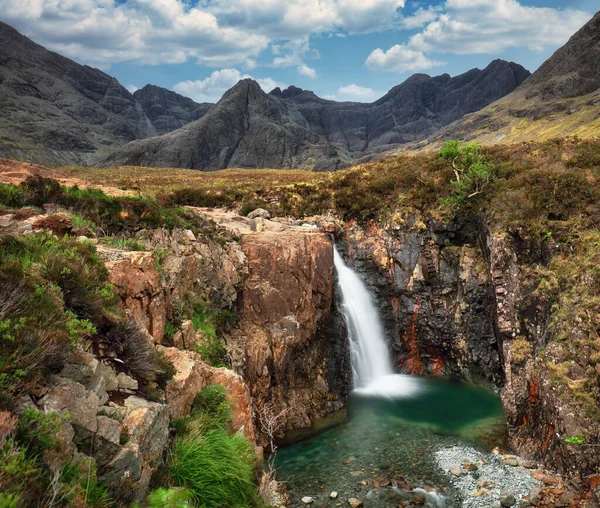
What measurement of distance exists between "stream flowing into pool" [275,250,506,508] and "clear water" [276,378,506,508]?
0.04 meters

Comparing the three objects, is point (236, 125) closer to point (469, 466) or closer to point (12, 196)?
point (12, 196)

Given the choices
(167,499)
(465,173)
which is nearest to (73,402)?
(167,499)

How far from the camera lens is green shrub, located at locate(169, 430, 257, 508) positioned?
6.14 meters

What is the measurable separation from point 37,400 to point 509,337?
2456 cm

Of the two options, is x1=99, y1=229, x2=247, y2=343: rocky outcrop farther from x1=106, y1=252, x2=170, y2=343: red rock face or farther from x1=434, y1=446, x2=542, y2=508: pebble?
x1=434, y1=446, x2=542, y2=508: pebble

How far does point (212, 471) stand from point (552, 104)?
532 ft

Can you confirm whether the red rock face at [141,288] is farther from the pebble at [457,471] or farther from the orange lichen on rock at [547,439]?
the orange lichen on rock at [547,439]

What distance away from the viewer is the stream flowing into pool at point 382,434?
15.9m

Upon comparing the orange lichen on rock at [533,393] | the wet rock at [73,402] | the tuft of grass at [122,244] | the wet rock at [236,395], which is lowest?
the orange lichen on rock at [533,393]

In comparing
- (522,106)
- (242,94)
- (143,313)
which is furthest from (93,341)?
(242,94)

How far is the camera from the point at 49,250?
8.04 meters

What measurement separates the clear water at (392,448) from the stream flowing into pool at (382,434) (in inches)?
1.6

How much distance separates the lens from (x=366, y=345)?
1128 inches

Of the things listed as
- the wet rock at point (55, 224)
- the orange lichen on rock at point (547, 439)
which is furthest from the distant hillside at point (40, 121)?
the orange lichen on rock at point (547, 439)
